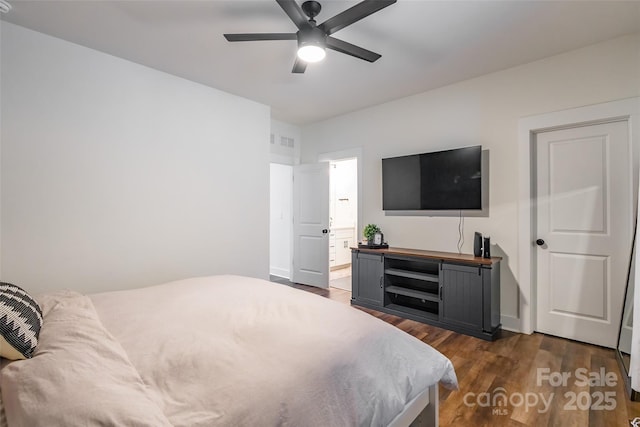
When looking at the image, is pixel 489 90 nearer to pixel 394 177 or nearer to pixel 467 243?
pixel 394 177

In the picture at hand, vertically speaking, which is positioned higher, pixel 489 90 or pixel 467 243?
pixel 489 90

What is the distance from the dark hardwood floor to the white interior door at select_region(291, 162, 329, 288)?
2.15 m

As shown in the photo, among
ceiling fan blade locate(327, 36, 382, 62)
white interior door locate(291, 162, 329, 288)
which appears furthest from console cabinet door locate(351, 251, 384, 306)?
ceiling fan blade locate(327, 36, 382, 62)

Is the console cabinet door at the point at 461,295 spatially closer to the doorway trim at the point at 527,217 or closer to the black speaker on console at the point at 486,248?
the black speaker on console at the point at 486,248

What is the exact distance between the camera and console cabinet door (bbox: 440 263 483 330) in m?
2.91

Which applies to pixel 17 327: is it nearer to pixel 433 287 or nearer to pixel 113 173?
pixel 113 173

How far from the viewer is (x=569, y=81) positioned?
2770mm

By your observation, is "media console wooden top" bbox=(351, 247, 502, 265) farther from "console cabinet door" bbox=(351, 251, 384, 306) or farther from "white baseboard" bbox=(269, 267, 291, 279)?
"white baseboard" bbox=(269, 267, 291, 279)

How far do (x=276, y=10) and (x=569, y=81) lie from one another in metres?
2.70

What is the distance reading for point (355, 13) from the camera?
1770 millimetres

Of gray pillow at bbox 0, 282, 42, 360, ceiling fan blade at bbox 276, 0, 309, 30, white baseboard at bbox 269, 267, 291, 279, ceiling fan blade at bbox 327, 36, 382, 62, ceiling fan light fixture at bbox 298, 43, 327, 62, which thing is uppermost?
ceiling fan blade at bbox 276, 0, 309, 30

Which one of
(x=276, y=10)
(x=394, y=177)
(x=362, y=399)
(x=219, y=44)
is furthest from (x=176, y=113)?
(x=362, y=399)

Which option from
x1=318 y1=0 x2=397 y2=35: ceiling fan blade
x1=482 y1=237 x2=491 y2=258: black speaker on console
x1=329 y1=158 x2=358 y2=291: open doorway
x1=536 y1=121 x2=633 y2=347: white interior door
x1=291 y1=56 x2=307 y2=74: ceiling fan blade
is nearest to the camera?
x1=318 y1=0 x2=397 y2=35: ceiling fan blade

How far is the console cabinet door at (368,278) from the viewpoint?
368 cm
